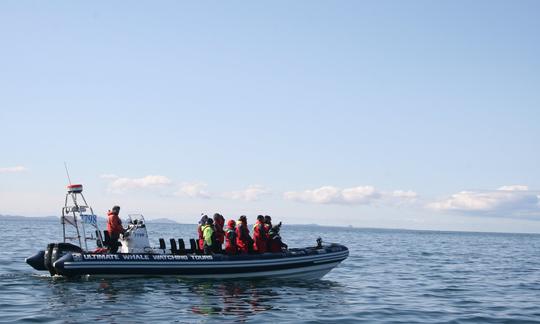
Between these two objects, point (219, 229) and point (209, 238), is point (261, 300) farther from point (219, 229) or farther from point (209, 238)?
point (219, 229)

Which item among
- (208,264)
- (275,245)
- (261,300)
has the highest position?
(275,245)

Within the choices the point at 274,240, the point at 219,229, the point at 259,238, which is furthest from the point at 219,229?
the point at 274,240

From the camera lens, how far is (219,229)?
64.8 ft

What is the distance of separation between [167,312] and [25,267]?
37.5 feet

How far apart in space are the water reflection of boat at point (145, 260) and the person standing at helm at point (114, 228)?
0.33m

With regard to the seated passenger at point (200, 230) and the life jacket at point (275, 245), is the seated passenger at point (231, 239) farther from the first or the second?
the life jacket at point (275, 245)

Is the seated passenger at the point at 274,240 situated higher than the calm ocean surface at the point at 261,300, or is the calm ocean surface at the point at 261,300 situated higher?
the seated passenger at the point at 274,240

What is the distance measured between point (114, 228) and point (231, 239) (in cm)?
354

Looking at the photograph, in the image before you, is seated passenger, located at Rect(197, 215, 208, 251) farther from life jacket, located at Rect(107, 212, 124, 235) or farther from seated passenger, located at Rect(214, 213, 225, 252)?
life jacket, located at Rect(107, 212, 124, 235)

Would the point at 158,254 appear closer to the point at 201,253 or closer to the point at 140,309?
the point at 201,253

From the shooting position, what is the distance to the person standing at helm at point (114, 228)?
18516mm

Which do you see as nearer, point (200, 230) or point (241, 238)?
point (241, 238)

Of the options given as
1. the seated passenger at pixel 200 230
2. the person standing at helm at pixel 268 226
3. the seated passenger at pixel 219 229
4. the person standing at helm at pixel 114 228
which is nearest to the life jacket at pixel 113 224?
the person standing at helm at pixel 114 228

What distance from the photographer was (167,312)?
45.3 feet
